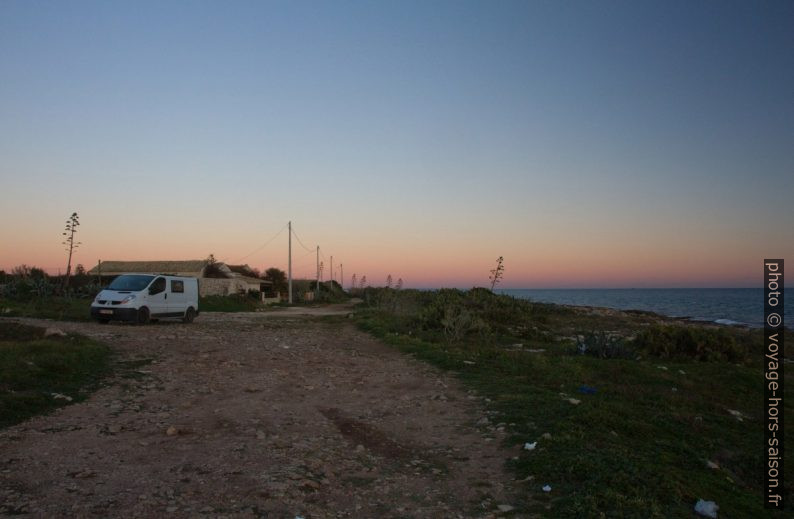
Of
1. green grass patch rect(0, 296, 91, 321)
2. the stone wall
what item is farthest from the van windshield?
the stone wall

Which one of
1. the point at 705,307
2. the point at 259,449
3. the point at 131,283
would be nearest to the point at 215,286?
the point at 131,283

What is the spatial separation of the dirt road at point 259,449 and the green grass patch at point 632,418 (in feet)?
1.81

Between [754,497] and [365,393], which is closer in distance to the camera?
[754,497]

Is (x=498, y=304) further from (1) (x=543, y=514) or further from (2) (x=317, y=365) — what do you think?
(1) (x=543, y=514)

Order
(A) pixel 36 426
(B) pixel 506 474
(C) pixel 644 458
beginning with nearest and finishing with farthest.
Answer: (B) pixel 506 474
(C) pixel 644 458
(A) pixel 36 426

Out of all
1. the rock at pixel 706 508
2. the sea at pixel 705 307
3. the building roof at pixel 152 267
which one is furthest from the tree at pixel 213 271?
the rock at pixel 706 508

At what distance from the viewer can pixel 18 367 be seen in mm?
8977

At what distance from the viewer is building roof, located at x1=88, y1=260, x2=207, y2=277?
5197cm

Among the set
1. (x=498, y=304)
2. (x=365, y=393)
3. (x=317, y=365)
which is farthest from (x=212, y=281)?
(x=365, y=393)

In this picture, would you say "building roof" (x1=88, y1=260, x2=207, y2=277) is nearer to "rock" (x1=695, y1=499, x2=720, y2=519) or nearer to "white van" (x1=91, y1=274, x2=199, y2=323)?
"white van" (x1=91, y1=274, x2=199, y2=323)

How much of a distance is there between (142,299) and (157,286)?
969 millimetres

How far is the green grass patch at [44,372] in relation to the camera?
7430 millimetres

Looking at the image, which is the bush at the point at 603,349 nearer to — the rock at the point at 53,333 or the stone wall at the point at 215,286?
the rock at the point at 53,333

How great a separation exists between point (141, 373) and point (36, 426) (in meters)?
3.86
